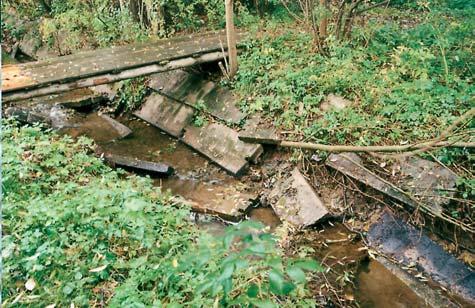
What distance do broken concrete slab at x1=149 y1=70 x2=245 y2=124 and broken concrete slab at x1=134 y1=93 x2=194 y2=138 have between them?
13 cm

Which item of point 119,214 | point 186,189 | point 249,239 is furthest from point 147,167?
point 249,239

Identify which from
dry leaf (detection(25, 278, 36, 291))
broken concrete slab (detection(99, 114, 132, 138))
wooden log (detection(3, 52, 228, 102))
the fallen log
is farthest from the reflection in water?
broken concrete slab (detection(99, 114, 132, 138))

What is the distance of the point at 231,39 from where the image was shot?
720 centimetres

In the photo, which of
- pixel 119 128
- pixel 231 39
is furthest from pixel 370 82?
pixel 119 128

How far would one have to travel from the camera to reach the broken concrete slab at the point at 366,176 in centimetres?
491

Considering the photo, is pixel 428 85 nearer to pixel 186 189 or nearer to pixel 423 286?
pixel 423 286

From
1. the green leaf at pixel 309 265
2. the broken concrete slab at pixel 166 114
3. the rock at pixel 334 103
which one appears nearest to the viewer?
the green leaf at pixel 309 265

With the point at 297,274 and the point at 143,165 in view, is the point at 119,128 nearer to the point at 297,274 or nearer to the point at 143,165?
the point at 143,165

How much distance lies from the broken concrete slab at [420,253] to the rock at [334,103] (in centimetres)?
167

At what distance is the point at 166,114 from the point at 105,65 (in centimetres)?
147

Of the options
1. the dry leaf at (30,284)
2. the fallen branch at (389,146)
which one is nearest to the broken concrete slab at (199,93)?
the fallen branch at (389,146)

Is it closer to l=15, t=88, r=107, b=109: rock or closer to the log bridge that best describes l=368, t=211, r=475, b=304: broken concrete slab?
the log bridge

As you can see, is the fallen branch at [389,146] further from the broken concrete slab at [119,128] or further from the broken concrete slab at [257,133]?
the broken concrete slab at [119,128]

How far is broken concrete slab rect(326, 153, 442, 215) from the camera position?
193 inches
